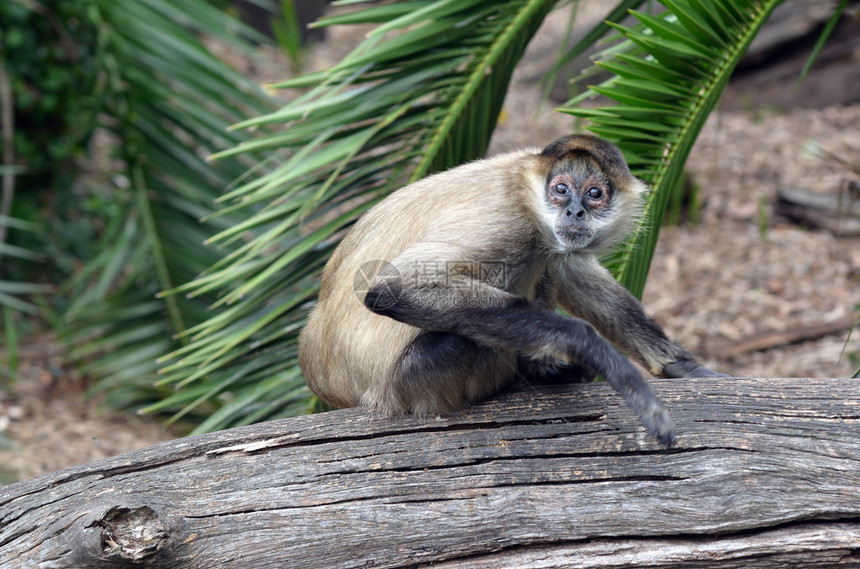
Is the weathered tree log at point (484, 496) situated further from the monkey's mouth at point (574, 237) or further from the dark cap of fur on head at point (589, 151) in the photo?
the dark cap of fur on head at point (589, 151)

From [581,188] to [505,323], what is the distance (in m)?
0.80

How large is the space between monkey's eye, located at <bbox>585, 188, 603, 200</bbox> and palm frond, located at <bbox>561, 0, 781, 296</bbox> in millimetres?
417

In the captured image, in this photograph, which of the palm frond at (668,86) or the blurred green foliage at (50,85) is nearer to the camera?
the palm frond at (668,86)

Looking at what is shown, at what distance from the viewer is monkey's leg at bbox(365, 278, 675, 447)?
301 centimetres

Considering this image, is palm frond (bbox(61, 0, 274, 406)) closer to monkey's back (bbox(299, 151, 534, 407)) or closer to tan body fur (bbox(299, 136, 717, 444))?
monkey's back (bbox(299, 151, 534, 407))

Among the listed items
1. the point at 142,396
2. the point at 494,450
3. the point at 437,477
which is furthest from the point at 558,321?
the point at 142,396

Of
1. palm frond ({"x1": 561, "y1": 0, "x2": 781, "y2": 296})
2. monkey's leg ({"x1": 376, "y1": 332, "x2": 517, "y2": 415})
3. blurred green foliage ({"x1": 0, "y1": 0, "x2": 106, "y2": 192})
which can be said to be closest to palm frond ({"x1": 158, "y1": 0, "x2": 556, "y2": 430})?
palm frond ({"x1": 561, "y1": 0, "x2": 781, "y2": 296})

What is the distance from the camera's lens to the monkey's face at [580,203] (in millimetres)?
3408

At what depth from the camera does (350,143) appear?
171 inches

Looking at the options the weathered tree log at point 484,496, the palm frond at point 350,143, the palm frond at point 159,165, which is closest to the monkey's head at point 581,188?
the weathered tree log at point 484,496

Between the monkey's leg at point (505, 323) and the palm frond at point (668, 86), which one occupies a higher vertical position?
the palm frond at point (668, 86)

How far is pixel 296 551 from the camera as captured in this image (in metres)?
2.87

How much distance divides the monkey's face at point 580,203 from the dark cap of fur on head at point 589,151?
Answer: 4cm

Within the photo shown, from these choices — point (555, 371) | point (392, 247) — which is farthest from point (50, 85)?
point (555, 371)
